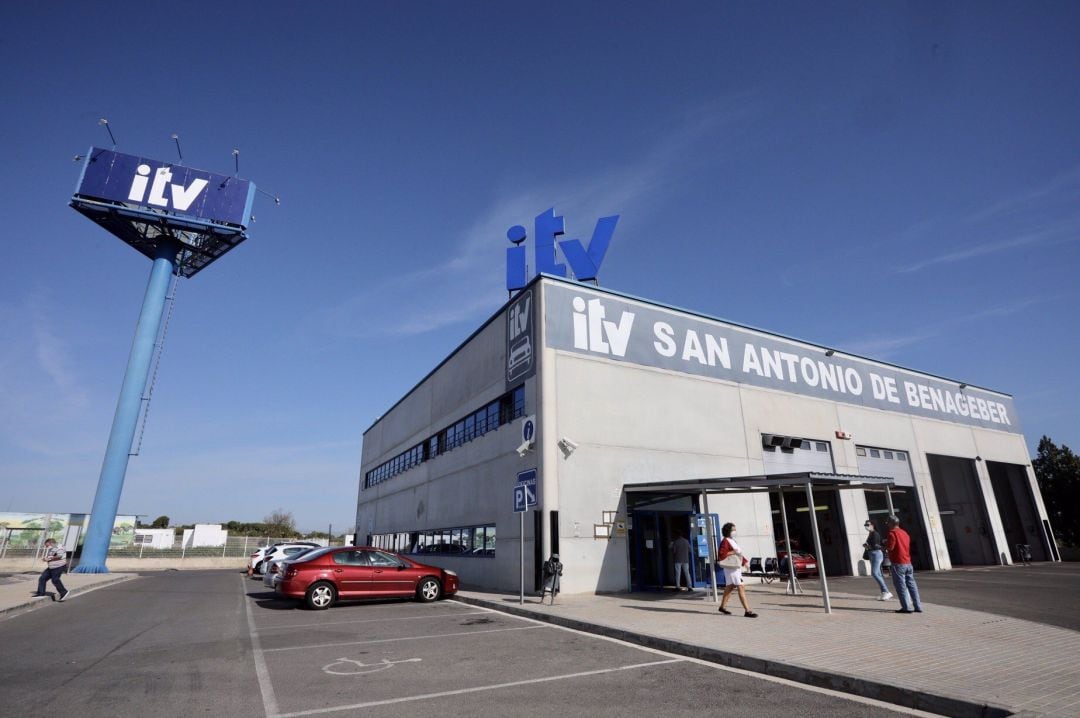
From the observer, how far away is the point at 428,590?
592 inches

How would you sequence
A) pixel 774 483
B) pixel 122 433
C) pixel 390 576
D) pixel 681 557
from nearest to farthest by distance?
pixel 774 483, pixel 390 576, pixel 681 557, pixel 122 433

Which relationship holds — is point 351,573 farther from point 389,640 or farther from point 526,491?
point 389,640

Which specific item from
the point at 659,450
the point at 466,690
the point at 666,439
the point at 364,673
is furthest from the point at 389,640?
the point at 666,439

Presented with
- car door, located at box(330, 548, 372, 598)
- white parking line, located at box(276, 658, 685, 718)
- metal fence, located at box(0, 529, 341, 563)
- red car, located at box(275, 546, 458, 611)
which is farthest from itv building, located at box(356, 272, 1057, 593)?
metal fence, located at box(0, 529, 341, 563)

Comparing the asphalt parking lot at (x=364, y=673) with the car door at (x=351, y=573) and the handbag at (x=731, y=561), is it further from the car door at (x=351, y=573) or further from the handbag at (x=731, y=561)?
the car door at (x=351, y=573)

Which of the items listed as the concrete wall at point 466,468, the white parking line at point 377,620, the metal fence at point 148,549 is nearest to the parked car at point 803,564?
the concrete wall at point 466,468

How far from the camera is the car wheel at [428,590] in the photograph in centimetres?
1494

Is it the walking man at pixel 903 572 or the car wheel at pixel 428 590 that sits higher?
the walking man at pixel 903 572

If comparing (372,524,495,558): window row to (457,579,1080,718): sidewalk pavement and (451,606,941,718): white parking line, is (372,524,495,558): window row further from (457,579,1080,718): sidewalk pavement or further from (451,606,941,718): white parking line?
(451,606,941,718): white parking line

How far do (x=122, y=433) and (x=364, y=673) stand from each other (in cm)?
3050

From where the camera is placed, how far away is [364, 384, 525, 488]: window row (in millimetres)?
18922

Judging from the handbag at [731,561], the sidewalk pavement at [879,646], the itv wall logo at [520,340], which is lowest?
the sidewalk pavement at [879,646]

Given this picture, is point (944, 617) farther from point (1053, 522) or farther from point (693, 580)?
point (1053, 522)

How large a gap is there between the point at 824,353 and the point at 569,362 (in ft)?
47.3
